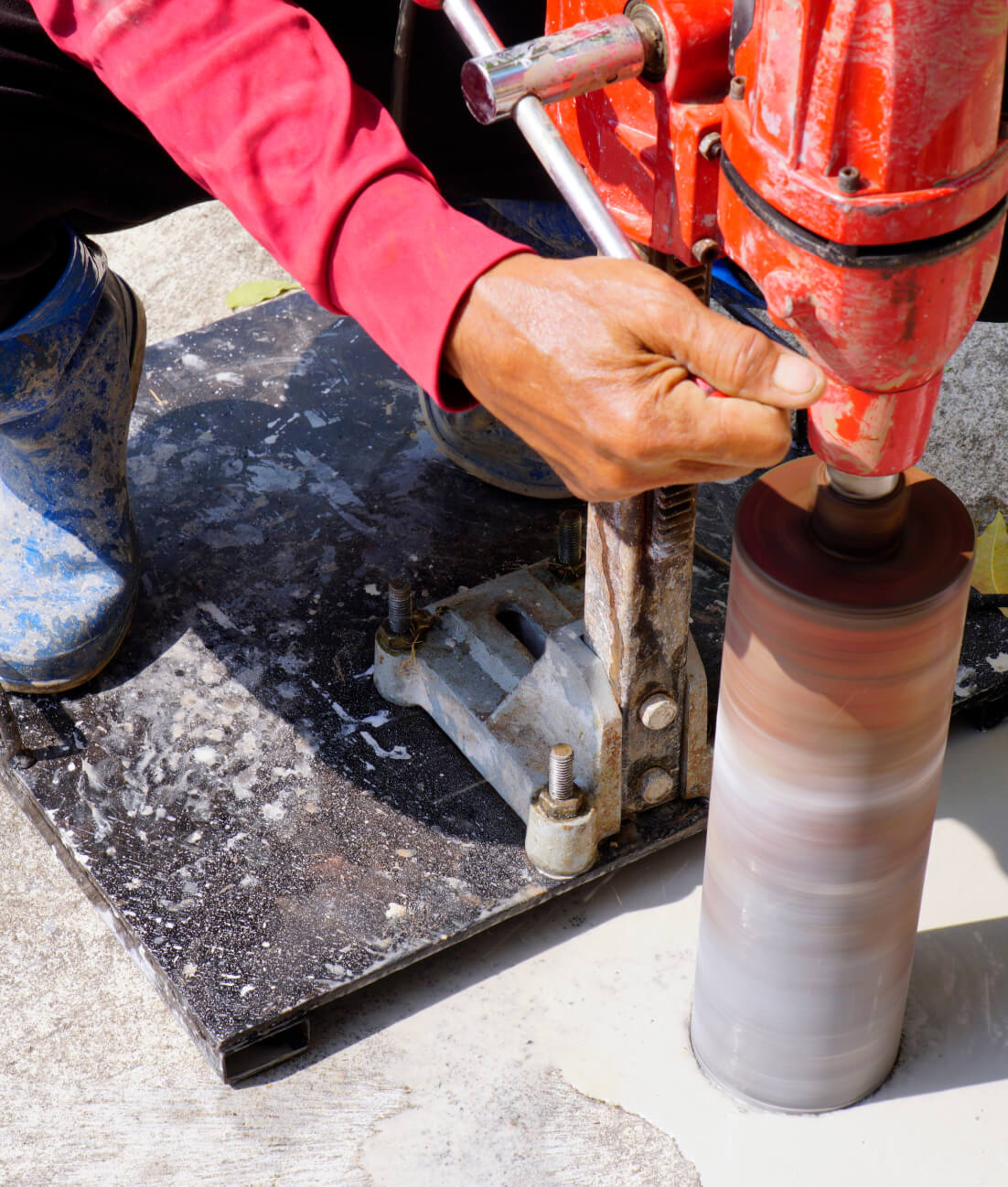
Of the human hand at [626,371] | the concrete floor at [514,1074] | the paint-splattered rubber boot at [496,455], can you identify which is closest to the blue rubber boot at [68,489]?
the concrete floor at [514,1074]

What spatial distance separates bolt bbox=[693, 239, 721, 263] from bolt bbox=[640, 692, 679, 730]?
0.46m

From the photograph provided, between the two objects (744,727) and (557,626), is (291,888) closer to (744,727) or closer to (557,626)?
(557,626)

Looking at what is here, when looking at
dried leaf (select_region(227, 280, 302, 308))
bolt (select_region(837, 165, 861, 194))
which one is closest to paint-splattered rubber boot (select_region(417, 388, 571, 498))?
dried leaf (select_region(227, 280, 302, 308))

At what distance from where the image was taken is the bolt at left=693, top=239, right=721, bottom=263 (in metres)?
1.07

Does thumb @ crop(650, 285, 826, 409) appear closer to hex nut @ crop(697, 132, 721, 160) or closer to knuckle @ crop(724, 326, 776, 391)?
knuckle @ crop(724, 326, 776, 391)

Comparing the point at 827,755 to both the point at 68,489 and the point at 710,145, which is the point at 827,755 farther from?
the point at 68,489

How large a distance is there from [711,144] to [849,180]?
0.61 ft

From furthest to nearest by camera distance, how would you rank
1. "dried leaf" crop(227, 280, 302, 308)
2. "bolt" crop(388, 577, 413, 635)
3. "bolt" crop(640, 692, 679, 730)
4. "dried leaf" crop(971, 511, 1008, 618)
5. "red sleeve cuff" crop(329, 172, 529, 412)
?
"dried leaf" crop(227, 280, 302, 308), "dried leaf" crop(971, 511, 1008, 618), "bolt" crop(388, 577, 413, 635), "bolt" crop(640, 692, 679, 730), "red sleeve cuff" crop(329, 172, 529, 412)

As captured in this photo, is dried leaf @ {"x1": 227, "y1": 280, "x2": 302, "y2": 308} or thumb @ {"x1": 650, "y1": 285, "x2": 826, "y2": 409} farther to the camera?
dried leaf @ {"x1": 227, "y1": 280, "x2": 302, "y2": 308}

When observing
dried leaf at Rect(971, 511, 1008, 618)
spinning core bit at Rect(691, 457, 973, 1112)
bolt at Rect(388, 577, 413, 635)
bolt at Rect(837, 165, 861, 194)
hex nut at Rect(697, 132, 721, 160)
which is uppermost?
bolt at Rect(837, 165, 861, 194)

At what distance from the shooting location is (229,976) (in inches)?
53.1

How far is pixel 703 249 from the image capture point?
107cm

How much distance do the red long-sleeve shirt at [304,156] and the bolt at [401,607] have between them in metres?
0.52

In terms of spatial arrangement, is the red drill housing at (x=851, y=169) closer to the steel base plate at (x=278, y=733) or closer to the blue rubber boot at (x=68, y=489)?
the steel base plate at (x=278, y=733)
